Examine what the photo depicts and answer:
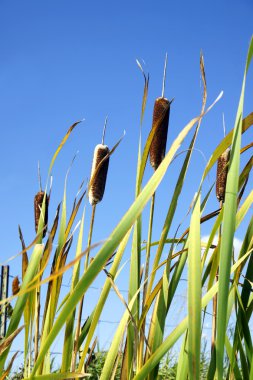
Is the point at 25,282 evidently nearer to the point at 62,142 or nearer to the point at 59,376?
the point at 59,376

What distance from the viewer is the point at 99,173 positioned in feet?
4.99

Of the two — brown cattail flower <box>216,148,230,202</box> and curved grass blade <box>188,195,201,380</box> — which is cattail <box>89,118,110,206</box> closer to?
brown cattail flower <box>216,148,230,202</box>

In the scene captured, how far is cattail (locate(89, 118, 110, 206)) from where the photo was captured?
151 cm

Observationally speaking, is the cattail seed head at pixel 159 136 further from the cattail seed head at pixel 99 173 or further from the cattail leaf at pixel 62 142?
the cattail leaf at pixel 62 142

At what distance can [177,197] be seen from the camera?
51.0 inches

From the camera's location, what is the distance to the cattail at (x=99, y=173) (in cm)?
151

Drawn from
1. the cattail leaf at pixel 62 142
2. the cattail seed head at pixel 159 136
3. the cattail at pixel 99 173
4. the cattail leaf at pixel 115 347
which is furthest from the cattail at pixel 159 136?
the cattail leaf at pixel 115 347

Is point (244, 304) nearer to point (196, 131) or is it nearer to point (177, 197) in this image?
point (177, 197)

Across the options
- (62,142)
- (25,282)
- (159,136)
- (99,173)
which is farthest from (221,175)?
(25,282)

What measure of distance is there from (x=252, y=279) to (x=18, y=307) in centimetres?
51

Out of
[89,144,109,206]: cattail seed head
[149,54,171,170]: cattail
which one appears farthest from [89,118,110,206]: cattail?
[149,54,171,170]: cattail

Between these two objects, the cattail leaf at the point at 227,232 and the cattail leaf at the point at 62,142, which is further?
the cattail leaf at the point at 62,142

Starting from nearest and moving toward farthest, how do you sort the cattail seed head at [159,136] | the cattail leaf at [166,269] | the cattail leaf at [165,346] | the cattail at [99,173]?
the cattail leaf at [165,346] < the cattail leaf at [166,269] < the cattail seed head at [159,136] < the cattail at [99,173]

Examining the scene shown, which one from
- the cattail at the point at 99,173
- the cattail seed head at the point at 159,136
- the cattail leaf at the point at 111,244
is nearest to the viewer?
the cattail leaf at the point at 111,244
